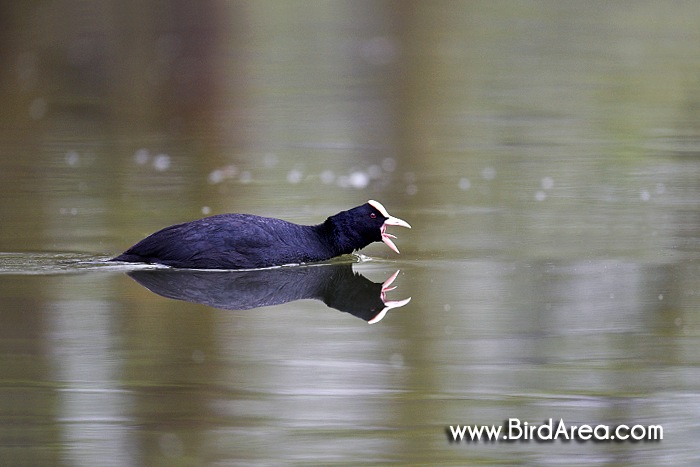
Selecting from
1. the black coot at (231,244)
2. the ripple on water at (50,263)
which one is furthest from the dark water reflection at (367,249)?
the black coot at (231,244)

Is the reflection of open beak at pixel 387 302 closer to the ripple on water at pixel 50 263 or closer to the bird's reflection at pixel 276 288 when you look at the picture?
the bird's reflection at pixel 276 288

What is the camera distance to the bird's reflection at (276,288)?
7117 mm

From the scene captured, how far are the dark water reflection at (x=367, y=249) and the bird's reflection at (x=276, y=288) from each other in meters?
0.06

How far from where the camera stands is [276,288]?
24.7ft

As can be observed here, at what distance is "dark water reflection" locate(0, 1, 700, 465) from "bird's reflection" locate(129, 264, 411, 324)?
0.18ft

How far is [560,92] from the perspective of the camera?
1594 centimetres

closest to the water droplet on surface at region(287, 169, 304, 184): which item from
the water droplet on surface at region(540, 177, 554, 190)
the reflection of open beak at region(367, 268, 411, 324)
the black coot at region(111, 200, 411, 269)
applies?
the water droplet on surface at region(540, 177, 554, 190)

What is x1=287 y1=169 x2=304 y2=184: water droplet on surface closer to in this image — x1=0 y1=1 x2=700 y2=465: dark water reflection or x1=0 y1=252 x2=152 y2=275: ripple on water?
x1=0 y1=1 x2=700 y2=465: dark water reflection

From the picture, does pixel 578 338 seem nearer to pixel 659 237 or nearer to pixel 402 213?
pixel 659 237

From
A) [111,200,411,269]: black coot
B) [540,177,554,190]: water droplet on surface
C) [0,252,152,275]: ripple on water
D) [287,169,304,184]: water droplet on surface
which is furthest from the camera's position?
[287,169,304,184]: water droplet on surface

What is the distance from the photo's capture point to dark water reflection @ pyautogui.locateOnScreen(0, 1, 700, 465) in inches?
202

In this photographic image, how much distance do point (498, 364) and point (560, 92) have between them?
10.6 m

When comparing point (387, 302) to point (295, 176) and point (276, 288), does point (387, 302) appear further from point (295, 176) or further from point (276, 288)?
point (295, 176)

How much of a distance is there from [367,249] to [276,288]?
149 cm
